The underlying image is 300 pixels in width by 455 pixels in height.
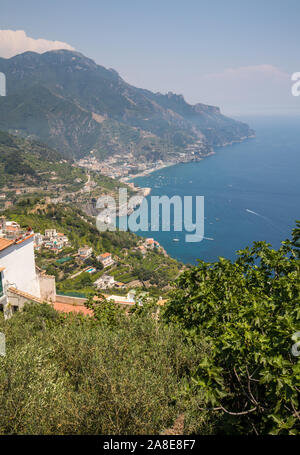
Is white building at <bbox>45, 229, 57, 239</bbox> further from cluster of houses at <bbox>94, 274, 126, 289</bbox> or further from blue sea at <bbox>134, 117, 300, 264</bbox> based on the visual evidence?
blue sea at <bbox>134, 117, 300, 264</bbox>

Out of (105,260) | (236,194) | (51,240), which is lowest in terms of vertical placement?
(105,260)

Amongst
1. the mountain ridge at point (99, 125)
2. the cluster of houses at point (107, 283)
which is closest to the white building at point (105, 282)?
the cluster of houses at point (107, 283)

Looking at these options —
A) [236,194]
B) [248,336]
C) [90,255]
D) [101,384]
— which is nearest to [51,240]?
[90,255]

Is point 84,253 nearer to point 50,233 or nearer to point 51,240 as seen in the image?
point 51,240

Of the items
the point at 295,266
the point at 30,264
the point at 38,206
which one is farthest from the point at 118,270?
the point at 295,266

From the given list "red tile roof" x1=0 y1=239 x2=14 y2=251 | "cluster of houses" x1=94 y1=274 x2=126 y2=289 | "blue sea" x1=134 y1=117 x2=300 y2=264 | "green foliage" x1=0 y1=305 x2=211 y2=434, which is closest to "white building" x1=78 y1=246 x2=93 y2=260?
"cluster of houses" x1=94 y1=274 x2=126 y2=289

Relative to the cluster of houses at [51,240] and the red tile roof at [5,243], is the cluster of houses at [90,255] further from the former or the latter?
the red tile roof at [5,243]
